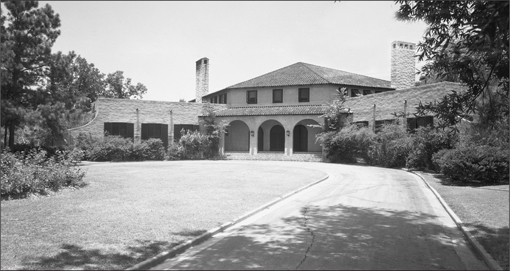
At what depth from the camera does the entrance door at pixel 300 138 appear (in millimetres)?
38812

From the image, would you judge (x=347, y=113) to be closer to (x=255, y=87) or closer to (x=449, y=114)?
(x=255, y=87)

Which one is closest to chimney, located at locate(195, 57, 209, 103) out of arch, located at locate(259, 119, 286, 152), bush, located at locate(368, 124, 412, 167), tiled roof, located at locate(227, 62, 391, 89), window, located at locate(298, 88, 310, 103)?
tiled roof, located at locate(227, 62, 391, 89)

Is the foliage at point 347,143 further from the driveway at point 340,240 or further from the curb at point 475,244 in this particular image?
the curb at point 475,244

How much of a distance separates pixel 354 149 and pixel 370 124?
7.98ft

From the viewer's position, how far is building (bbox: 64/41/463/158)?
32.7 metres

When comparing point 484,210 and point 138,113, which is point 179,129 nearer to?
point 138,113

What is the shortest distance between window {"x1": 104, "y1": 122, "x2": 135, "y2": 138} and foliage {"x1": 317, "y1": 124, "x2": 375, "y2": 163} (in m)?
17.8

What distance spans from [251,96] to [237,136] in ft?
15.9

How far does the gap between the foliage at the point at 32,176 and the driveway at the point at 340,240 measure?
470cm

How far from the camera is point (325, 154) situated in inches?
1246

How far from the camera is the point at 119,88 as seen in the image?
60562 millimetres

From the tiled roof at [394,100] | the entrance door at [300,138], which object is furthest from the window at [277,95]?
the tiled roof at [394,100]

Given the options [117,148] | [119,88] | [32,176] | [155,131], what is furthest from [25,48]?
[119,88]

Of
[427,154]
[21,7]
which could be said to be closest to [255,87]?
[427,154]
